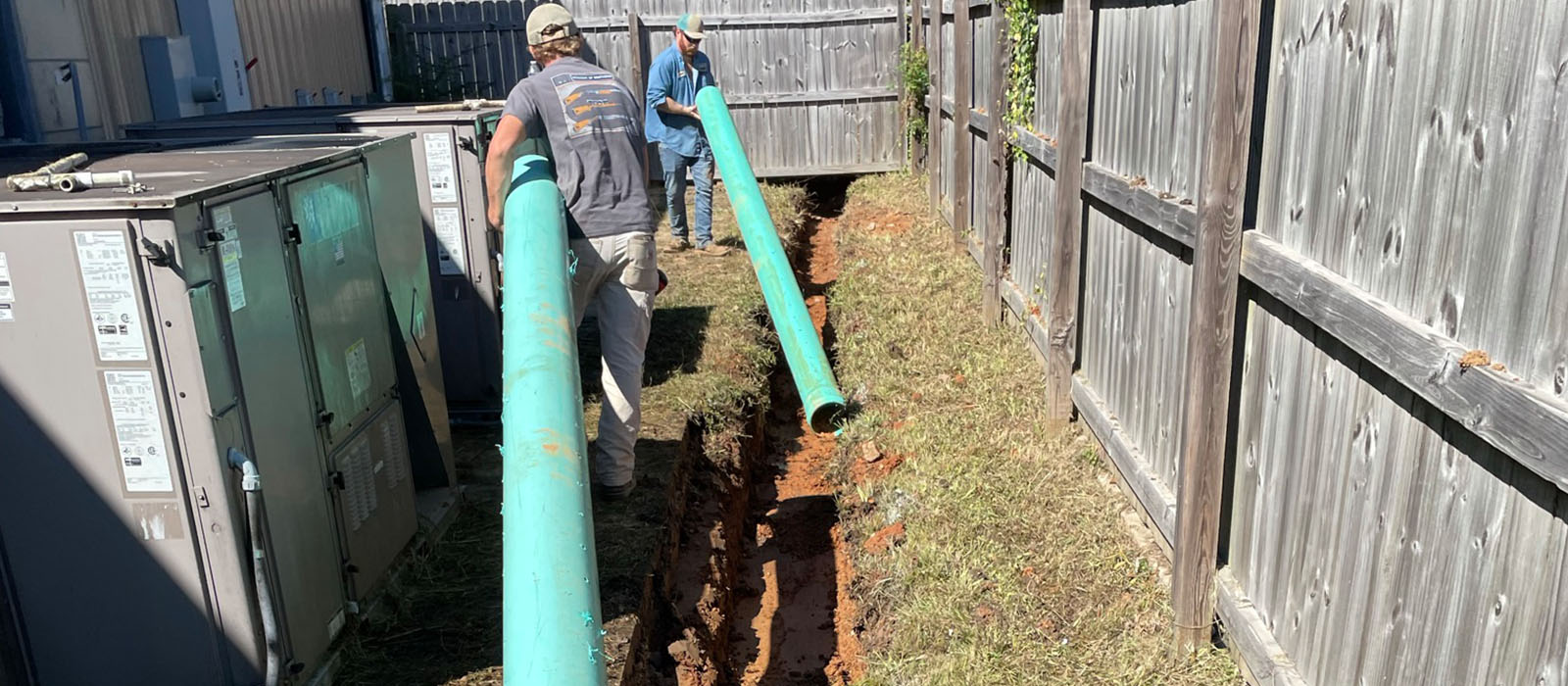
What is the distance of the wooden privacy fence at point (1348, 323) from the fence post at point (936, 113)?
5303 mm

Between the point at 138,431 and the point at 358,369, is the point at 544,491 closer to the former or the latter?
the point at 138,431

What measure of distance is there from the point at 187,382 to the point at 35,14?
3492 millimetres

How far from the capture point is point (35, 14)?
16.5ft

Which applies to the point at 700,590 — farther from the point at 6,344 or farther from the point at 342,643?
the point at 6,344

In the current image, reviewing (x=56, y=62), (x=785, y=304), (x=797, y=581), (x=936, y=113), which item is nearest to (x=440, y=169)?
(x=785, y=304)

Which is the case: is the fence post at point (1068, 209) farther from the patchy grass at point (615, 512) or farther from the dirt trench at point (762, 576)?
the patchy grass at point (615, 512)

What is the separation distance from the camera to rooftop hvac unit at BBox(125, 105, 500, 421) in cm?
499

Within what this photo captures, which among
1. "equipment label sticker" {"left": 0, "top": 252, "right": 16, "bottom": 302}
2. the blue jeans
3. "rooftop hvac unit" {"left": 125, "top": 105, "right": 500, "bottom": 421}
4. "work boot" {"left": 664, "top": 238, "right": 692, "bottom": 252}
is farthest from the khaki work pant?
"work boot" {"left": 664, "top": 238, "right": 692, "bottom": 252}

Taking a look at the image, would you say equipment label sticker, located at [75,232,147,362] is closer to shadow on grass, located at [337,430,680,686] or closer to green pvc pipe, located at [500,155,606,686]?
green pvc pipe, located at [500,155,606,686]

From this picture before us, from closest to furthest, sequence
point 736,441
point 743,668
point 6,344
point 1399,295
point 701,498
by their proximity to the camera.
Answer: point 1399,295 < point 6,344 < point 743,668 < point 701,498 < point 736,441

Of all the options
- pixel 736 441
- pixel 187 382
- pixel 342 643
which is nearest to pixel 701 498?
pixel 736 441

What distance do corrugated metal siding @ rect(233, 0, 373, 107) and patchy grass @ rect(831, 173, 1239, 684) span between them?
4.89 m

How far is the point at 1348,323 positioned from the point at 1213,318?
693 mm

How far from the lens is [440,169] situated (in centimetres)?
504
